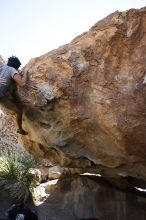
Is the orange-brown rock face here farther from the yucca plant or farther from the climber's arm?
the yucca plant

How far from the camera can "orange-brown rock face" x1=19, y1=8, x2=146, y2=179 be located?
21.2 feet

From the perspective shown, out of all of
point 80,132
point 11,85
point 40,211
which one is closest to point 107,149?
point 80,132

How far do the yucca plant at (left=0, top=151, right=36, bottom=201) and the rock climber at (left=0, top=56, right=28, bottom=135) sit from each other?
9.75ft

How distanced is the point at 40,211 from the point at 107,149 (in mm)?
2861

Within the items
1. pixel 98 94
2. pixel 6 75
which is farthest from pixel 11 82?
pixel 98 94

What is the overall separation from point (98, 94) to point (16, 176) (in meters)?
5.00

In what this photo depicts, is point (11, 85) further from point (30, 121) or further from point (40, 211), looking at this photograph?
point (40, 211)

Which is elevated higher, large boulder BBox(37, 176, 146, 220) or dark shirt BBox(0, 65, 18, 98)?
dark shirt BBox(0, 65, 18, 98)

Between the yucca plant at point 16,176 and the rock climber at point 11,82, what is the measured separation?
9.75 ft

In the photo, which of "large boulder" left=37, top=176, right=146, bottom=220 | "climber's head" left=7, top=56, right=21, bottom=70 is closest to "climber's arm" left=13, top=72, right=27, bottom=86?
"climber's head" left=7, top=56, right=21, bottom=70

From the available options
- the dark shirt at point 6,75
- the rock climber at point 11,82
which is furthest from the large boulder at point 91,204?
the dark shirt at point 6,75

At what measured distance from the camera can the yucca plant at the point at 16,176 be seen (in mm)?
10031

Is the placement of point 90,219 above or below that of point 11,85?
below

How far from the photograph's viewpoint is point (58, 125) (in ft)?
24.4
